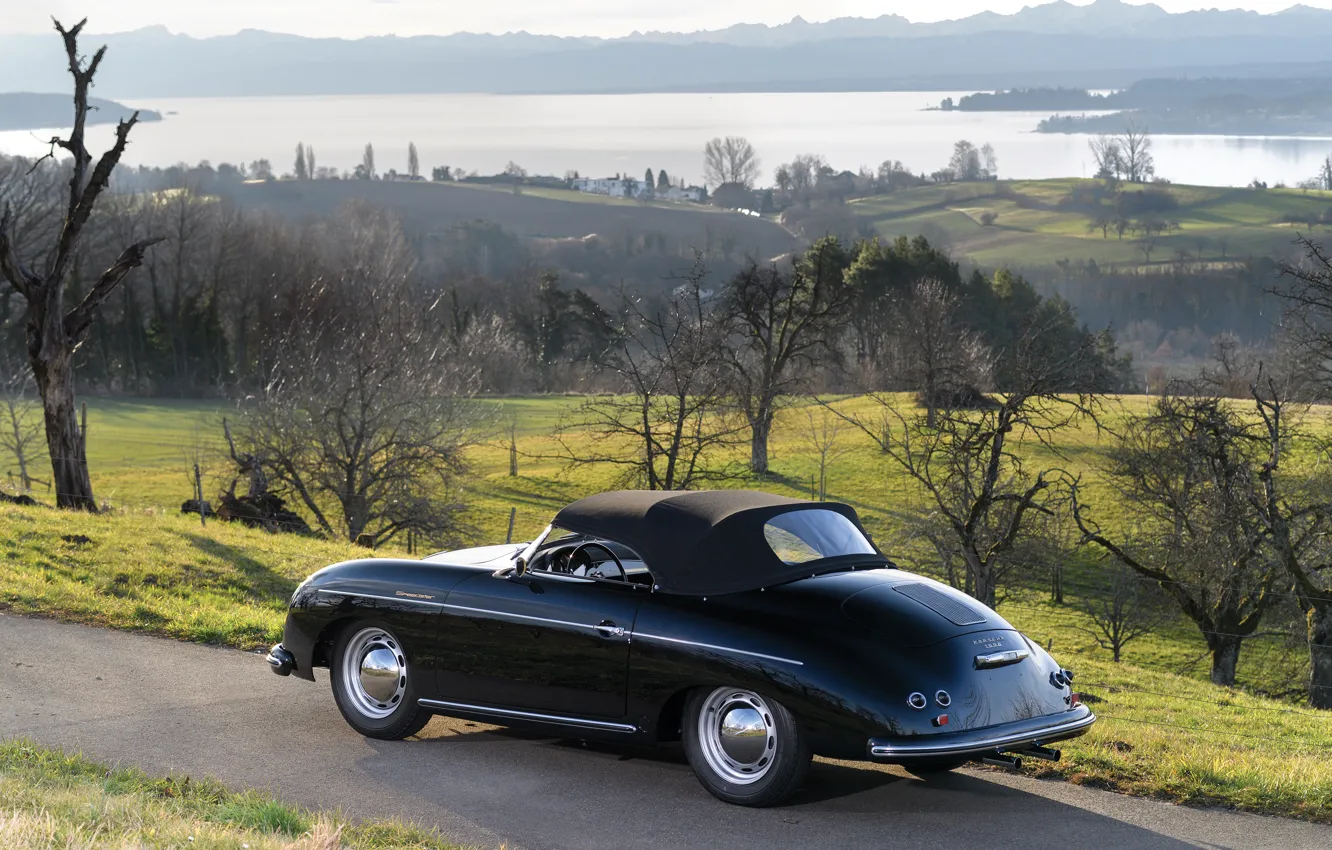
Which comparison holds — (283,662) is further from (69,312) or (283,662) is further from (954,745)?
(69,312)

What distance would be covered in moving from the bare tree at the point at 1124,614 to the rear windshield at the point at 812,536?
80.1 feet

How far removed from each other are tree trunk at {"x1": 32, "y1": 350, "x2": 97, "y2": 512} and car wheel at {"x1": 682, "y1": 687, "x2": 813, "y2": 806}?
17.9 metres

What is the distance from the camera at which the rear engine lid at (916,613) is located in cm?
718

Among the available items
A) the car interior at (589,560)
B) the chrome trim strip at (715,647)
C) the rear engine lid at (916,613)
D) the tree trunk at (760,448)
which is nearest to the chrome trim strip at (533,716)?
the chrome trim strip at (715,647)

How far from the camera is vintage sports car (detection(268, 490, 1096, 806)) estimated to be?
6992 mm

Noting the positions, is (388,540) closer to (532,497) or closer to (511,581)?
(532,497)

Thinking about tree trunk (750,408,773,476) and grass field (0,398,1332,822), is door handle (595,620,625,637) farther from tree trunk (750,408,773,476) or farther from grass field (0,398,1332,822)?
tree trunk (750,408,773,476)

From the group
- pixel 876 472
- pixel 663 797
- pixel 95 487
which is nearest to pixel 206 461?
pixel 95 487

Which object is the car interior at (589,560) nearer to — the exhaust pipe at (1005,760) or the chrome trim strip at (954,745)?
the chrome trim strip at (954,745)

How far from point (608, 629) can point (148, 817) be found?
2.65 m

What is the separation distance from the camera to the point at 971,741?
6895 millimetres

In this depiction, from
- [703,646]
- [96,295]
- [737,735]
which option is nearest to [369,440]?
[96,295]

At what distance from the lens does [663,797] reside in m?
7.43

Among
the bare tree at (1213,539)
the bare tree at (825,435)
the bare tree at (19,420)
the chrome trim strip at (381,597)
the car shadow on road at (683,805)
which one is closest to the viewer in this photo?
the car shadow on road at (683,805)
